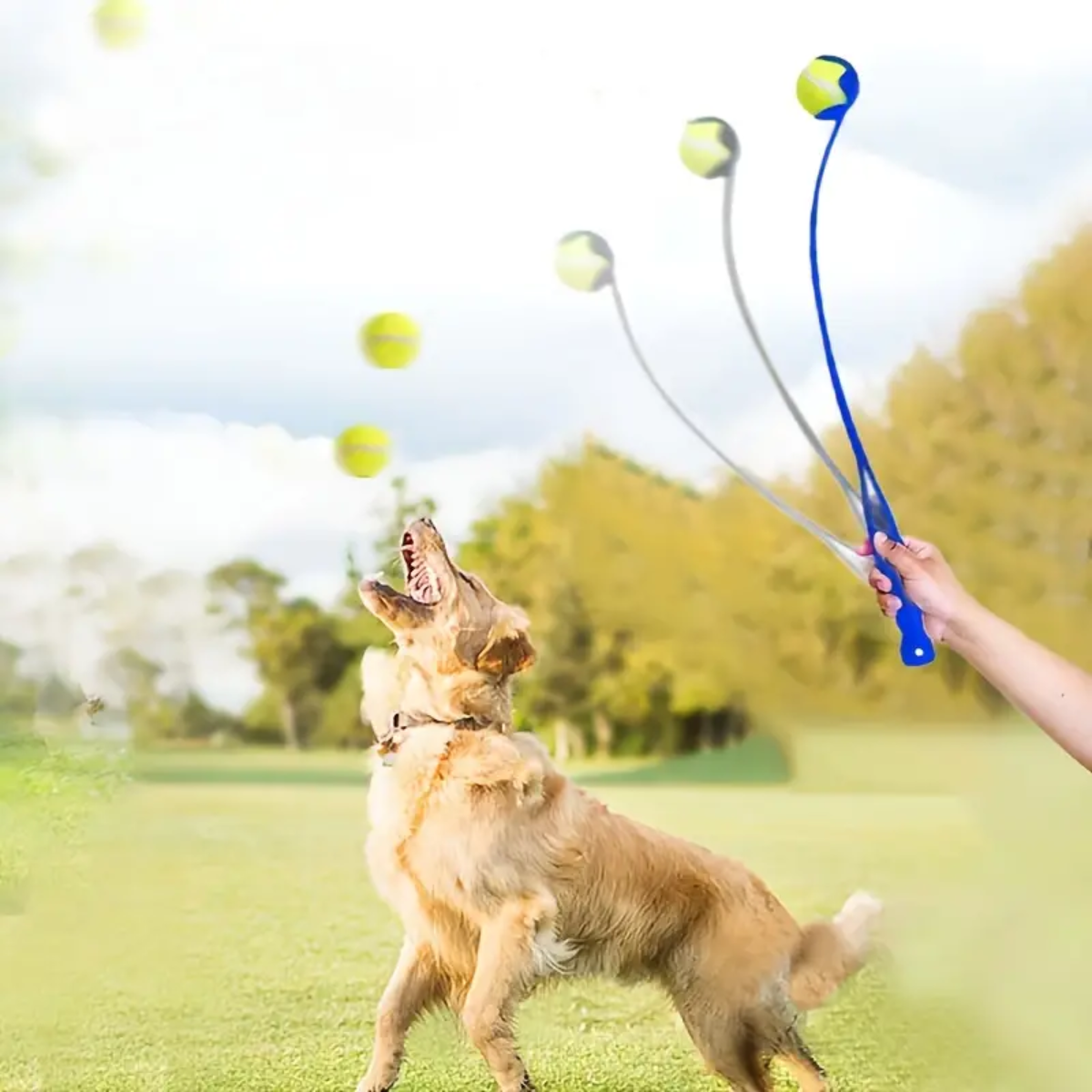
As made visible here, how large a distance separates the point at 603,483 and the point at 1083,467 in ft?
2.36

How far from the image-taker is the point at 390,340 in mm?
2217

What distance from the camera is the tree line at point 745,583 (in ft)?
7.48

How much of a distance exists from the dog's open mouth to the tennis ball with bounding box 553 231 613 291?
0.45 meters

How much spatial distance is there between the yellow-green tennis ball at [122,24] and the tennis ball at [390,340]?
20.0 inches

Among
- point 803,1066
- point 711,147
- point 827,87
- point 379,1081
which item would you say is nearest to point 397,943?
point 379,1081

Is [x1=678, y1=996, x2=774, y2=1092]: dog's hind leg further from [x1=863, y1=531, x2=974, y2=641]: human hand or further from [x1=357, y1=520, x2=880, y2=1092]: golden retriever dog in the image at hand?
[x1=863, y1=531, x2=974, y2=641]: human hand

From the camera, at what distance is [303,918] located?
91.1 inches

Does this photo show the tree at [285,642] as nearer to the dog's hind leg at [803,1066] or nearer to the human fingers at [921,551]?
the dog's hind leg at [803,1066]

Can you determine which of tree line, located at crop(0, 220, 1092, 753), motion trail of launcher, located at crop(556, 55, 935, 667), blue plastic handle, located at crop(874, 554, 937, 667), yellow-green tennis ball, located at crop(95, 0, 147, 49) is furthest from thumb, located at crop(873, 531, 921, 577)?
yellow-green tennis ball, located at crop(95, 0, 147, 49)

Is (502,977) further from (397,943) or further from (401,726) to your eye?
(397,943)

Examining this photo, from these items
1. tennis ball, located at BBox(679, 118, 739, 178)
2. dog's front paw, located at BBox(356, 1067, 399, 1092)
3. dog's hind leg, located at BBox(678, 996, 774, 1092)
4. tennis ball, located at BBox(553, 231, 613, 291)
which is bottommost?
dog's front paw, located at BBox(356, 1067, 399, 1092)

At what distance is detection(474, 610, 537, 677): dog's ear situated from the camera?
180cm

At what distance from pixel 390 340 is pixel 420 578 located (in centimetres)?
50

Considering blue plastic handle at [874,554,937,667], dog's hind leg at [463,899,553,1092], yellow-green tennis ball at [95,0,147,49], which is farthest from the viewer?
yellow-green tennis ball at [95,0,147,49]
